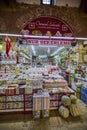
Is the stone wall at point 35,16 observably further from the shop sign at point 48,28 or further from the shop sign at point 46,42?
the shop sign at point 46,42

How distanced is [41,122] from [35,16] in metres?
3.25

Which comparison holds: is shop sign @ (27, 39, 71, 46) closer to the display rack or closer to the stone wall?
the stone wall

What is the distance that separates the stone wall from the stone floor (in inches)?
107

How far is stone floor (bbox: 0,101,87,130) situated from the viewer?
338 centimetres

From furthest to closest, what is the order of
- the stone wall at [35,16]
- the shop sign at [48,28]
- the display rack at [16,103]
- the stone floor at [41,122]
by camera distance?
the display rack at [16,103], the shop sign at [48,28], the stone wall at [35,16], the stone floor at [41,122]

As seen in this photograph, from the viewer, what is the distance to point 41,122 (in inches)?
143

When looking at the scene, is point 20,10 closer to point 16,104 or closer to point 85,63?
point 16,104

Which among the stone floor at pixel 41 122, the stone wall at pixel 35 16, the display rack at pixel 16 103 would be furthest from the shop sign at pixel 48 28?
the stone floor at pixel 41 122

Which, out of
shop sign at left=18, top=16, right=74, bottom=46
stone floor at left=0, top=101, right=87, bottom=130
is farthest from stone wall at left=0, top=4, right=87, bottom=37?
stone floor at left=0, top=101, right=87, bottom=130

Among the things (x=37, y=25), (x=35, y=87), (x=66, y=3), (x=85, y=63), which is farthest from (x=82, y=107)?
(x=66, y=3)

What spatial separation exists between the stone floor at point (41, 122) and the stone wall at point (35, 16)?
8.89ft

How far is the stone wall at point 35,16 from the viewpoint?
385 centimetres

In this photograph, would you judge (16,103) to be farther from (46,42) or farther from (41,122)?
(46,42)

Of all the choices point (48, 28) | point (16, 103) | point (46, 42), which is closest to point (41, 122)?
point (16, 103)
